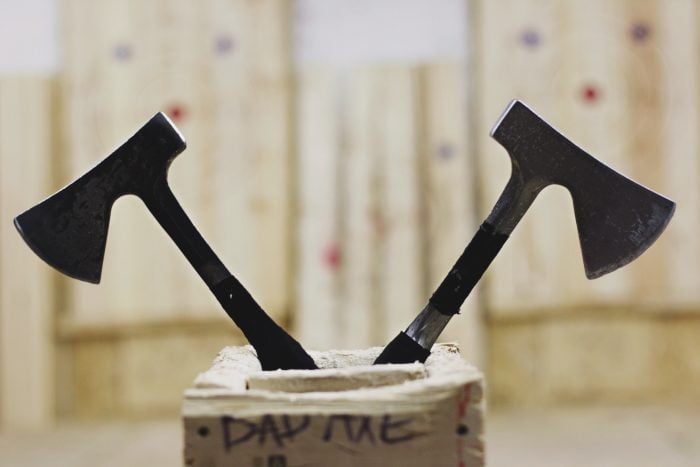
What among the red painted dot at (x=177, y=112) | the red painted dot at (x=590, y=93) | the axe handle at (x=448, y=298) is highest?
the red painted dot at (x=590, y=93)

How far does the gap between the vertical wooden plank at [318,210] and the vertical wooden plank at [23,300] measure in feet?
3.20

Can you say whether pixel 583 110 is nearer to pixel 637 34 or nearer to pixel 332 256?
pixel 637 34

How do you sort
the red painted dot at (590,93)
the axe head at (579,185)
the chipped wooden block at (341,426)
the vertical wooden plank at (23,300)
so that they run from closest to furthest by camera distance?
the chipped wooden block at (341,426), the axe head at (579,185), the vertical wooden plank at (23,300), the red painted dot at (590,93)

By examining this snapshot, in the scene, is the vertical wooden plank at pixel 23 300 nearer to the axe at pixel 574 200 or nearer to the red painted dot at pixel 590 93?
the red painted dot at pixel 590 93

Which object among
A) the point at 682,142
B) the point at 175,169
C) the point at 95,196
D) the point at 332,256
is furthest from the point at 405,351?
the point at 682,142

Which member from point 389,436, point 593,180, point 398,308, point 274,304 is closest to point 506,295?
point 398,308

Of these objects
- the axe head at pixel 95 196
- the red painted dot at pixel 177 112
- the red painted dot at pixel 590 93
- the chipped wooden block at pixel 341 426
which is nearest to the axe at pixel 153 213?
the axe head at pixel 95 196

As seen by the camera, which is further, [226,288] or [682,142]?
[682,142]

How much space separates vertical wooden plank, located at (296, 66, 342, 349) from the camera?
10.4 ft

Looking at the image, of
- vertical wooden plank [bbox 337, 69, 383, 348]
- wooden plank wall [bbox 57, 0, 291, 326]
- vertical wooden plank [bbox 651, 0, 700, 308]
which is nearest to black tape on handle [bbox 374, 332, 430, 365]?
vertical wooden plank [bbox 337, 69, 383, 348]

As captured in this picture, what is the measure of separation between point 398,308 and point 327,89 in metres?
0.90

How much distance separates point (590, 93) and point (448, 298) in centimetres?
239

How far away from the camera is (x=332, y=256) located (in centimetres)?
321

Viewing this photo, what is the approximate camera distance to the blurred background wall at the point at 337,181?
10.5 feet
